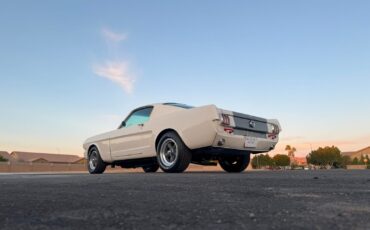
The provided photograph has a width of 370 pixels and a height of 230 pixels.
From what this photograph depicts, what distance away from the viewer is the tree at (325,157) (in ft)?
282

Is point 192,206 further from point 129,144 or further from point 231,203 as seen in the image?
point 129,144

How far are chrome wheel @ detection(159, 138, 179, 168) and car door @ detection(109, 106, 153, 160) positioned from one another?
1.84 feet

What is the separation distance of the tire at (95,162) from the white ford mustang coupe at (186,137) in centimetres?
34

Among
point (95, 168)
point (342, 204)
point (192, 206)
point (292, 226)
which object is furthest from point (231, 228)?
point (95, 168)

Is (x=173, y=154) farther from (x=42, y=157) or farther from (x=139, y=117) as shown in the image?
(x=42, y=157)

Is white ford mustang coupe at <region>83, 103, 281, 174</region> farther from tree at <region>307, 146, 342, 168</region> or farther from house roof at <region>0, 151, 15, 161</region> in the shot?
house roof at <region>0, 151, 15, 161</region>

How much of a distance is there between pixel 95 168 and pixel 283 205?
8.02 m

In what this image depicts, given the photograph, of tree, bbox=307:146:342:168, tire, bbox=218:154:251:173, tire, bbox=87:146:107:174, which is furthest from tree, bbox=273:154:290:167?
tire, bbox=218:154:251:173

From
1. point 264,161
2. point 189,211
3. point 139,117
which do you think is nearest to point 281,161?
point 264,161

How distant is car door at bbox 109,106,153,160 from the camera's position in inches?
325

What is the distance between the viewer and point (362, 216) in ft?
6.81

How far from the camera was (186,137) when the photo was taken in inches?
276

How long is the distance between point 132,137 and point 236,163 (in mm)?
2433

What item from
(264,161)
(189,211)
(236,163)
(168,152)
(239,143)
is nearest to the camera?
(189,211)
